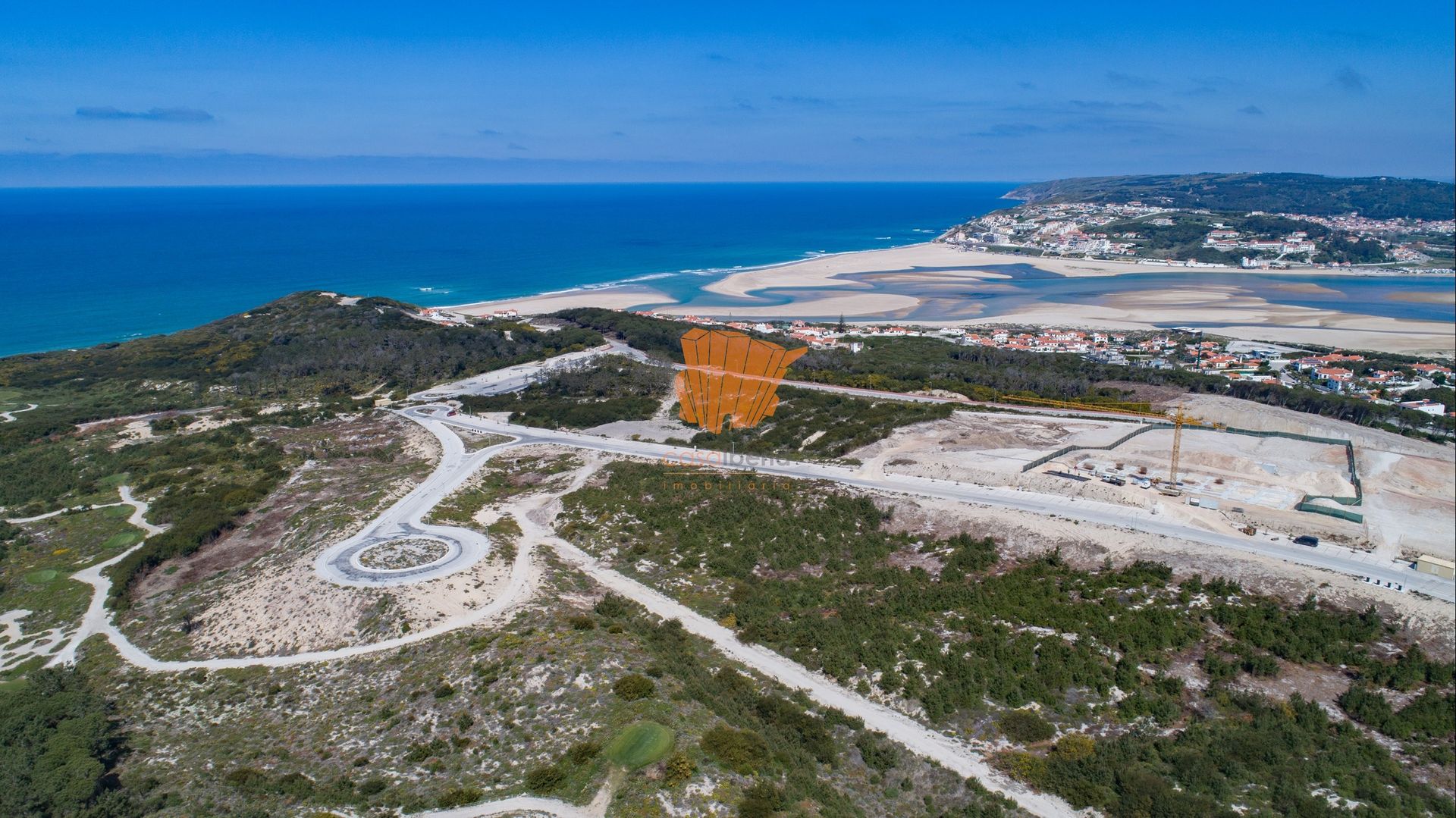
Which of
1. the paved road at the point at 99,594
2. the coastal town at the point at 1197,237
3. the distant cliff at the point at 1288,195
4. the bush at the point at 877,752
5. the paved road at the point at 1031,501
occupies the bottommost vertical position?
the paved road at the point at 99,594

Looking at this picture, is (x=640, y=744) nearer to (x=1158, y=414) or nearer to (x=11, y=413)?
(x=1158, y=414)

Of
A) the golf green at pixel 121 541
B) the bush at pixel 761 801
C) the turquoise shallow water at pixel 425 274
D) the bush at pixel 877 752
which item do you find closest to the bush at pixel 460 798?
the bush at pixel 761 801

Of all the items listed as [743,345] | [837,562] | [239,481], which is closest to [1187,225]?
[743,345]

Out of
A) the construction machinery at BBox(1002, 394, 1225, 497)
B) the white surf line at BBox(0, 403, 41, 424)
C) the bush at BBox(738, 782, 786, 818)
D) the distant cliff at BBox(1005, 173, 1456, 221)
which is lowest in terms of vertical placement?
the white surf line at BBox(0, 403, 41, 424)

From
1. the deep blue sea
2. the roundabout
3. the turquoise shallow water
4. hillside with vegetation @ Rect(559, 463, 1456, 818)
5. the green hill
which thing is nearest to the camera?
hillside with vegetation @ Rect(559, 463, 1456, 818)

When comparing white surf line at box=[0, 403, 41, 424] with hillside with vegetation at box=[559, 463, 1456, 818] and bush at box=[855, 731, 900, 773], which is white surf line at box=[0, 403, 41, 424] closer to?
hillside with vegetation at box=[559, 463, 1456, 818]

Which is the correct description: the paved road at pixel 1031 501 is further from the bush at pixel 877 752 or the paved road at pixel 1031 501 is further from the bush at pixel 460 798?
the bush at pixel 460 798

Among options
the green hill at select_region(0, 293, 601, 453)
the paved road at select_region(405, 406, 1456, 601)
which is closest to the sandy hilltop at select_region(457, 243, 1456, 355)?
the green hill at select_region(0, 293, 601, 453)
